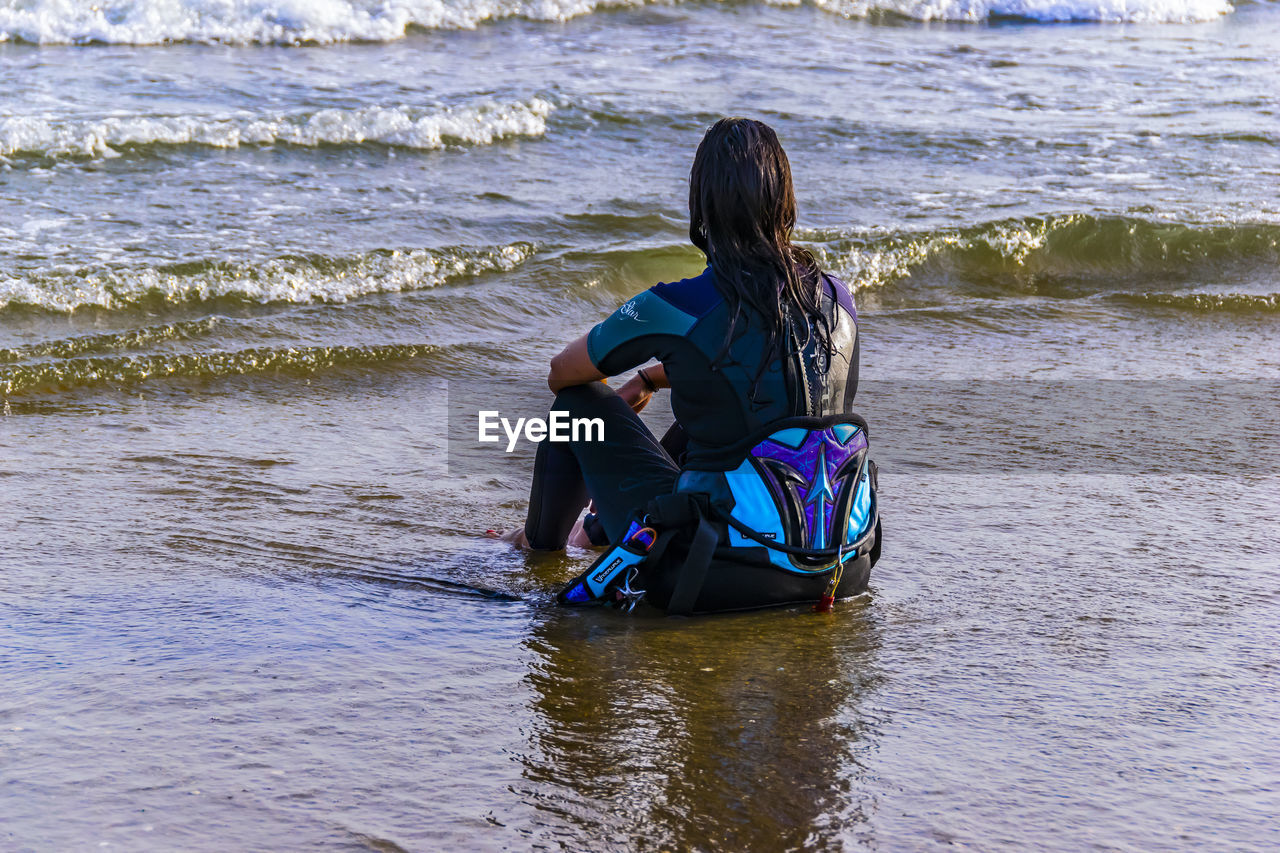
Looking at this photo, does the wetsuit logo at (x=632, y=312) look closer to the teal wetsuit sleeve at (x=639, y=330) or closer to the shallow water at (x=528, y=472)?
the teal wetsuit sleeve at (x=639, y=330)

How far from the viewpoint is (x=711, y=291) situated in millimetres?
3248

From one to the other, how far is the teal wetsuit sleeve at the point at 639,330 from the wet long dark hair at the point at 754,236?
14 centimetres

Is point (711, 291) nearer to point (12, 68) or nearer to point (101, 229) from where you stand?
point (101, 229)

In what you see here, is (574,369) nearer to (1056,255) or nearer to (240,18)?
(1056,255)

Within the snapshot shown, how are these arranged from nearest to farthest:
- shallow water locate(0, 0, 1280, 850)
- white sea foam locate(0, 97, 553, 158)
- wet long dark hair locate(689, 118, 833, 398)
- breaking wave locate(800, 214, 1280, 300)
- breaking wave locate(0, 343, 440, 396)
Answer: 1. shallow water locate(0, 0, 1280, 850)
2. wet long dark hair locate(689, 118, 833, 398)
3. breaking wave locate(0, 343, 440, 396)
4. breaking wave locate(800, 214, 1280, 300)
5. white sea foam locate(0, 97, 553, 158)

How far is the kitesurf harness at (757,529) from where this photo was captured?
330 centimetres

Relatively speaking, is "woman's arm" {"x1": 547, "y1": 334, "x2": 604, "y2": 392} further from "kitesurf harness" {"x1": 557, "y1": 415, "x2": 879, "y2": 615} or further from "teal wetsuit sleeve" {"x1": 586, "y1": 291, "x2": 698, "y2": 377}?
"kitesurf harness" {"x1": 557, "y1": 415, "x2": 879, "y2": 615}

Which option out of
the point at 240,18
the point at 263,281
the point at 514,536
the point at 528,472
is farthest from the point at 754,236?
the point at 240,18

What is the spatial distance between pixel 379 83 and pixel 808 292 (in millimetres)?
10634

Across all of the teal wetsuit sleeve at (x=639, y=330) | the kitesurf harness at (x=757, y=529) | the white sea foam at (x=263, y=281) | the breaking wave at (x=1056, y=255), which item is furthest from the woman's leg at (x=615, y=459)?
the breaking wave at (x=1056, y=255)

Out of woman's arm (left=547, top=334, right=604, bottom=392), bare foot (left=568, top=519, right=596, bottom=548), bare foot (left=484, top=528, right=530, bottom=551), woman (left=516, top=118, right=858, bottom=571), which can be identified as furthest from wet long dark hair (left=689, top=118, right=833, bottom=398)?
bare foot (left=484, top=528, right=530, bottom=551)

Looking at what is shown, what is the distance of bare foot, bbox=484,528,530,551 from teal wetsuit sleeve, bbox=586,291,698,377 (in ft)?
3.24

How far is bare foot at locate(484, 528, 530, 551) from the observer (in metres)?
4.16

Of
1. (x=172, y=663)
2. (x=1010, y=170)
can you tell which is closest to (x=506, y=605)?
(x=172, y=663)
